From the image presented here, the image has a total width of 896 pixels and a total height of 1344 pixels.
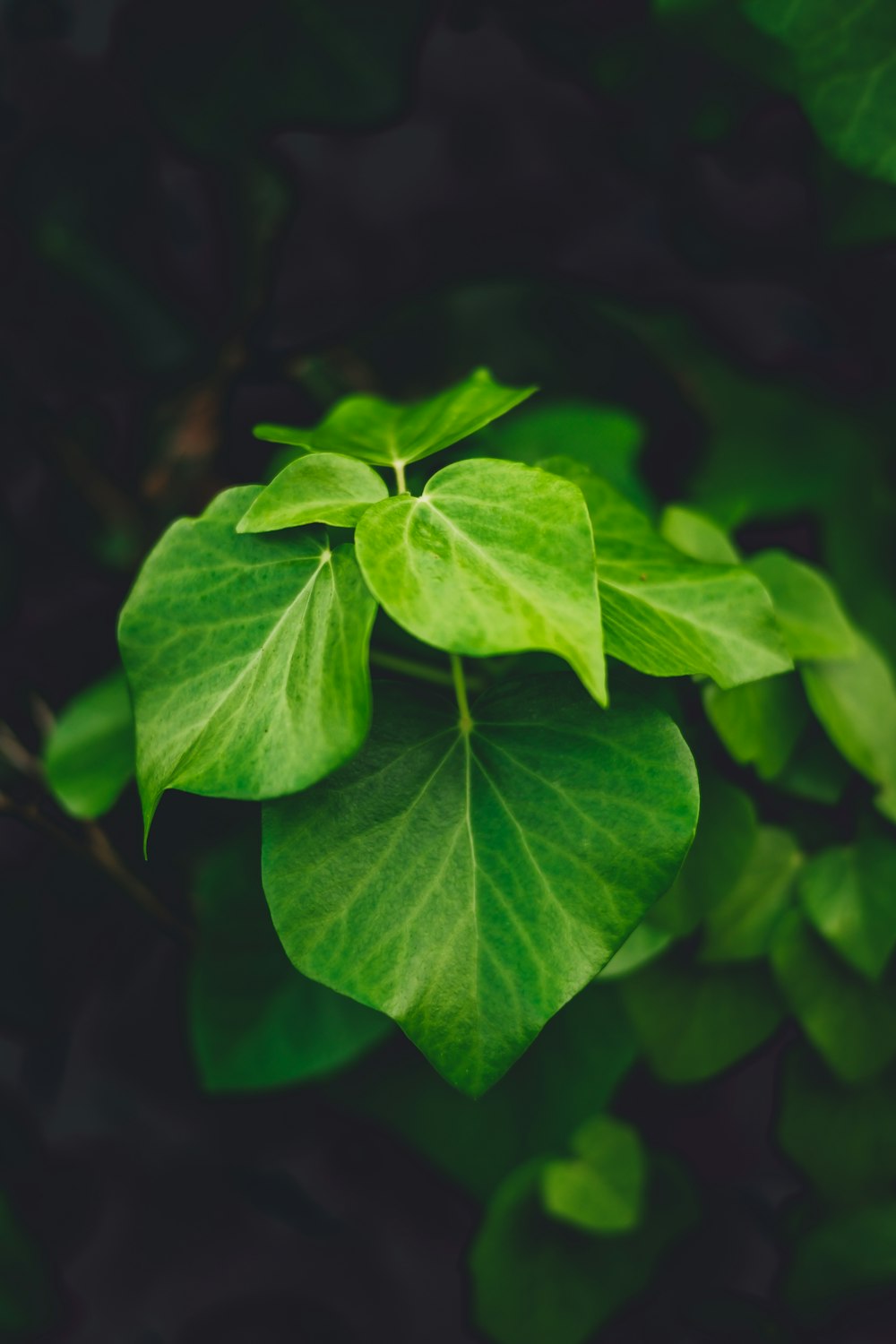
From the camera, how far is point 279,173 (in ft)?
2.97

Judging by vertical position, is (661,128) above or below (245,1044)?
above

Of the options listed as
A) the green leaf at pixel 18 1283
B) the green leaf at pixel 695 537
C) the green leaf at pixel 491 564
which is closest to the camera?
the green leaf at pixel 491 564

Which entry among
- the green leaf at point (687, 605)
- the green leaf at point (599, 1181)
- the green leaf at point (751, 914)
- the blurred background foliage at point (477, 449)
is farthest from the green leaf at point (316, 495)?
the green leaf at point (599, 1181)

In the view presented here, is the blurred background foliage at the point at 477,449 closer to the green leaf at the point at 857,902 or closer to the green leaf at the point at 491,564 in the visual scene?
Result: the green leaf at the point at 857,902

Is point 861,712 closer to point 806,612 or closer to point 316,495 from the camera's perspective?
point 806,612

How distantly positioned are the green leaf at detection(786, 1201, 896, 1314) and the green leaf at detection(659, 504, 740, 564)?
0.56 m

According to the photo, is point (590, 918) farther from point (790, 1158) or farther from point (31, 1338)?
point (31, 1338)

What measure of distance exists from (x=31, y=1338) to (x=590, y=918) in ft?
2.70

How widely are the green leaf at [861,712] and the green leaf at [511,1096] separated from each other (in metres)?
0.24

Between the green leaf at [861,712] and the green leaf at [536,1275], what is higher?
the green leaf at [861,712]

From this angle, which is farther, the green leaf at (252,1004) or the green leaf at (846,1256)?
the green leaf at (846,1256)

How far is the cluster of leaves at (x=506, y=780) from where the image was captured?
1.32 feet

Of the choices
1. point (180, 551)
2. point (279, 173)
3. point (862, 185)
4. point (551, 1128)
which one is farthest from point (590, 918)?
point (279, 173)

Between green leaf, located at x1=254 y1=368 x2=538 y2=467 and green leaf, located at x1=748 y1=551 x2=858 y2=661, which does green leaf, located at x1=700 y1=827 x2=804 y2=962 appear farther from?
green leaf, located at x1=254 y1=368 x2=538 y2=467
